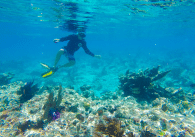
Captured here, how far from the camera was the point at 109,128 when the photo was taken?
285cm

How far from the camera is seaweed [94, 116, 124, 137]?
2.75 m

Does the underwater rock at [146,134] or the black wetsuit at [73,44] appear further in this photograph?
the black wetsuit at [73,44]

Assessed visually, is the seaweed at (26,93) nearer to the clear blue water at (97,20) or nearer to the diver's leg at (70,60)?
the diver's leg at (70,60)

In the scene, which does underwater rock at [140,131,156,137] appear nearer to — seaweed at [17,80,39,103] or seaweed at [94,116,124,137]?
seaweed at [94,116,124,137]

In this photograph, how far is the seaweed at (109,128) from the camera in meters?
2.75

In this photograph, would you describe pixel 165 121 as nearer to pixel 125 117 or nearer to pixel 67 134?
pixel 125 117

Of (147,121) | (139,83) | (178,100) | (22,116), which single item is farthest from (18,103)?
(178,100)

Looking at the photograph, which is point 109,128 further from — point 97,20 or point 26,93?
point 97,20

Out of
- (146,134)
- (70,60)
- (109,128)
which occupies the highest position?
(109,128)

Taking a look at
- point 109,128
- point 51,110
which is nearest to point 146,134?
point 109,128

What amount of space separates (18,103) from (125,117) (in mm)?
5082

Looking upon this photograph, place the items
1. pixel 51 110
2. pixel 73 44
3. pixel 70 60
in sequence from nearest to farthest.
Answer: pixel 51 110, pixel 70 60, pixel 73 44

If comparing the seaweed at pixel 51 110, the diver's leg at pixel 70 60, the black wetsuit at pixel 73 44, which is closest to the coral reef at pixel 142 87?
the seaweed at pixel 51 110

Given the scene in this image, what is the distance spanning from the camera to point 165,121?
3574 millimetres
